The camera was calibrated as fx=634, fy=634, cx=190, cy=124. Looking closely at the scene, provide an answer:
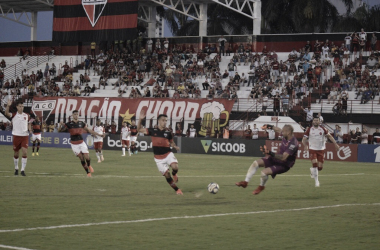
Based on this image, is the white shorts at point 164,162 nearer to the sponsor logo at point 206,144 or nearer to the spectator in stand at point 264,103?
the sponsor logo at point 206,144

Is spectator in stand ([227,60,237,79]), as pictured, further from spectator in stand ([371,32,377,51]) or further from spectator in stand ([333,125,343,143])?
spectator in stand ([333,125,343,143])

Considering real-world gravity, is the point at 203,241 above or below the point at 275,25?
below

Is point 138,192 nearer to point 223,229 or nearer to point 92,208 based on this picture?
point 92,208

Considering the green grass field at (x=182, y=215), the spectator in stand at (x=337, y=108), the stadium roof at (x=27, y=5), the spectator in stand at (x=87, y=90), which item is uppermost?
the stadium roof at (x=27, y=5)

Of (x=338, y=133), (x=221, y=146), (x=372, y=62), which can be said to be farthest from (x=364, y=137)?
(x=221, y=146)

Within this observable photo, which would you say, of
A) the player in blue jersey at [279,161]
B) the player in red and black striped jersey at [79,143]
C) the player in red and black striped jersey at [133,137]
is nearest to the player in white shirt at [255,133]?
the player in red and black striped jersey at [133,137]

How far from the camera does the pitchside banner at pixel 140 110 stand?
4397cm

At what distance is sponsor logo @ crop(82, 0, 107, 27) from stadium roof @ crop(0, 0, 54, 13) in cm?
786

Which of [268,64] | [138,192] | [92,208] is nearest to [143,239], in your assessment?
[92,208]

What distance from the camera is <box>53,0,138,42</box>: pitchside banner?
5112 cm

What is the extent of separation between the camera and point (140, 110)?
48062mm

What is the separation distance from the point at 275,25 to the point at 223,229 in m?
57.7

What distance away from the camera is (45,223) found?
11.1 m

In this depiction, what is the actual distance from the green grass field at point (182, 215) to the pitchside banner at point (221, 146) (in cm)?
1891
